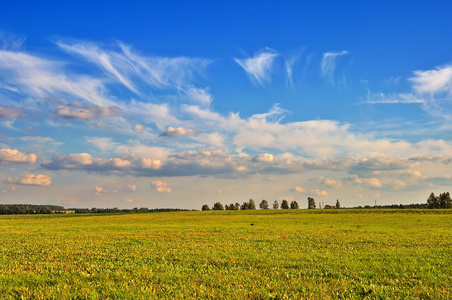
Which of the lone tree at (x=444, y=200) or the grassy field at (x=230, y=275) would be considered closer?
the grassy field at (x=230, y=275)

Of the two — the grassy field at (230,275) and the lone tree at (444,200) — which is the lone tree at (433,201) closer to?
the lone tree at (444,200)

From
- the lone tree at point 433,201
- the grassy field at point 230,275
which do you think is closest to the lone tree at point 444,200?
the lone tree at point 433,201

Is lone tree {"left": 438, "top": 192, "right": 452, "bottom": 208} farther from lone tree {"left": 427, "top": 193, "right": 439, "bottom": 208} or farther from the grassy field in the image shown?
the grassy field

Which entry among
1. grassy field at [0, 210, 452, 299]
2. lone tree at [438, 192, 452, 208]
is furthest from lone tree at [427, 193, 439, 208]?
grassy field at [0, 210, 452, 299]

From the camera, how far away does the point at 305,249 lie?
21.0 metres

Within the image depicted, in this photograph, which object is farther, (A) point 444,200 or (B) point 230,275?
(A) point 444,200

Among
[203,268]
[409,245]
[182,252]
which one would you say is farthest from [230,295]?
[409,245]

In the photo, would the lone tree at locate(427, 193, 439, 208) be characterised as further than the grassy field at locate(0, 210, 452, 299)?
Yes

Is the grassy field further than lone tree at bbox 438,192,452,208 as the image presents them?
No

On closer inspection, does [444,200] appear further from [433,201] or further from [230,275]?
[230,275]

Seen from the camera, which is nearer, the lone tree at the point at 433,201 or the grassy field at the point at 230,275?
the grassy field at the point at 230,275

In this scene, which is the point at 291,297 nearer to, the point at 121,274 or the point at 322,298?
the point at 322,298

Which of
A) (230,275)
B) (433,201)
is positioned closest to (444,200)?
(433,201)

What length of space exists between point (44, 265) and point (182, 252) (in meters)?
7.19
